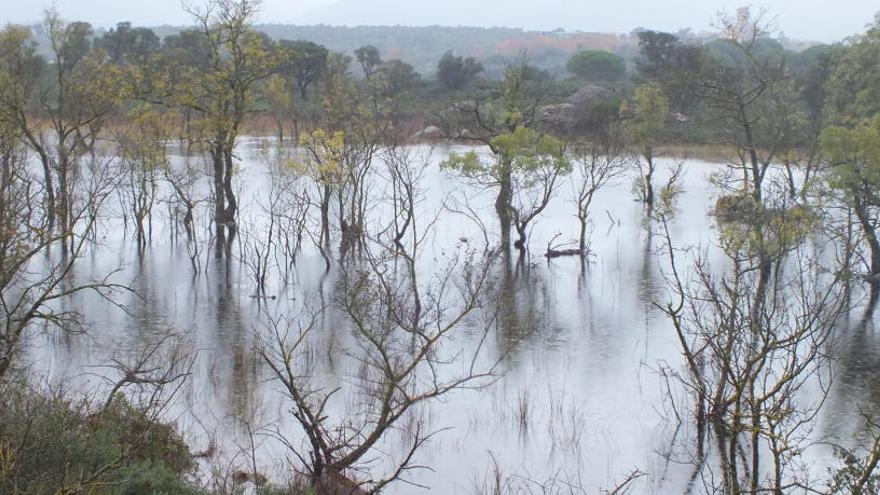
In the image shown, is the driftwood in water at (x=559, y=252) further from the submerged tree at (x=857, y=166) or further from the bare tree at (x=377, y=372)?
the submerged tree at (x=857, y=166)

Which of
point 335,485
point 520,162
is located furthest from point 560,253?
point 335,485

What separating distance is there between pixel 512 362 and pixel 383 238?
18382mm

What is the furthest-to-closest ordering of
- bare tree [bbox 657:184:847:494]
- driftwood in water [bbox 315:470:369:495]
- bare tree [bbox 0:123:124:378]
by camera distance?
bare tree [bbox 0:123:124:378]
driftwood in water [bbox 315:470:369:495]
bare tree [bbox 657:184:847:494]

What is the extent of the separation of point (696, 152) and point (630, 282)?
4051 centimetres

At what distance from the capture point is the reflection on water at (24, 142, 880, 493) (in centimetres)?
1938

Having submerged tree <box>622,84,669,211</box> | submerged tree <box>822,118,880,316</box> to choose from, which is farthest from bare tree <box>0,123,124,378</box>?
submerged tree <box>622,84,669,211</box>

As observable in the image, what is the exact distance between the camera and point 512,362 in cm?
2520

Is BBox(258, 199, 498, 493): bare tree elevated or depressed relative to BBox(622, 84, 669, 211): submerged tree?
depressed

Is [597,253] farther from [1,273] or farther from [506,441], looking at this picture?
[1,273]

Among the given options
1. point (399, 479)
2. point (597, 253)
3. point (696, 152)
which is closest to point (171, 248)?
point (597, 253)

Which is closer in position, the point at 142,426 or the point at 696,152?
the point at 142,426

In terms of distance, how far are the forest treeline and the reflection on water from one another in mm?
601

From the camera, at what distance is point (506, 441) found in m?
20.1

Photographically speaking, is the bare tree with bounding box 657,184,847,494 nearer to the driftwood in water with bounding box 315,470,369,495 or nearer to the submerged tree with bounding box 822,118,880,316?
the driftwood in water with bounding box 315,470,369,495
